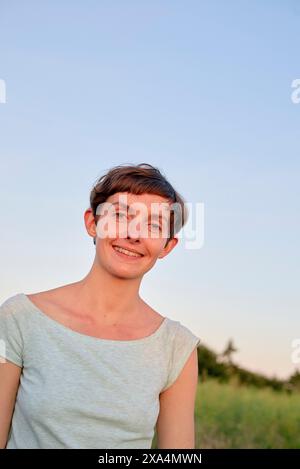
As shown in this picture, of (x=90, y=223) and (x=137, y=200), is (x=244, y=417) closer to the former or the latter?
(x=90, y=223)

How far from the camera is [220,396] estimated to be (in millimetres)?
7594

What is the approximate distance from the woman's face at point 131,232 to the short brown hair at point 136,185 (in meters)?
0.03

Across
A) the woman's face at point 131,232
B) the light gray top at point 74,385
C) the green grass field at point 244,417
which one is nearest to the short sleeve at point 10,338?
the light gray top at point 74,385

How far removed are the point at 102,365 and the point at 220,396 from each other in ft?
17.7

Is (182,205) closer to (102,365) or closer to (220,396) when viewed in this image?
(102,365)

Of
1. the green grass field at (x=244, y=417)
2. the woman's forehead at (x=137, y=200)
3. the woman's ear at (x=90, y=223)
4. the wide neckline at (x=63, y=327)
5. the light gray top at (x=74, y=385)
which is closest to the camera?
the light gray top at (x=74, y=385)

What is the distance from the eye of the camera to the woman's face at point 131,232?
2.55m

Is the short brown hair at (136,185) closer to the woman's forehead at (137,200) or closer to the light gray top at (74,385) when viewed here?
the woman's forehead at (137,200)

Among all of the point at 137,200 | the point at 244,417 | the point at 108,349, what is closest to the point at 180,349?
the point at 108,349

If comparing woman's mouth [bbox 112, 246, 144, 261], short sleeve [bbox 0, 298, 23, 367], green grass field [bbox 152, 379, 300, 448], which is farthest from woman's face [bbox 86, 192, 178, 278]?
green grass field [bbox 152, 379, 300, 448]

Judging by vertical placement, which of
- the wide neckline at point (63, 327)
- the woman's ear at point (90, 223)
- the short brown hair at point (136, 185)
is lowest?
the wide neckline at point (63, 327)

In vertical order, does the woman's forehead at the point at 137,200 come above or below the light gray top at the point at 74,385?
above

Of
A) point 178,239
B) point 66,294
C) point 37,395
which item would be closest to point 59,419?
point 37,395

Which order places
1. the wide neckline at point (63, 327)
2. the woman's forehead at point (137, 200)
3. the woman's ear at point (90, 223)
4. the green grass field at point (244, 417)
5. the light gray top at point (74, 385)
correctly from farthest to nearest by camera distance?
the green grass field at point (244, 417) < the woman's ear at point (90, 223) < the woman's forehead at point (137, 200) < the wide neckline at point (63, 327) < the light gray top at point (74, 385)
